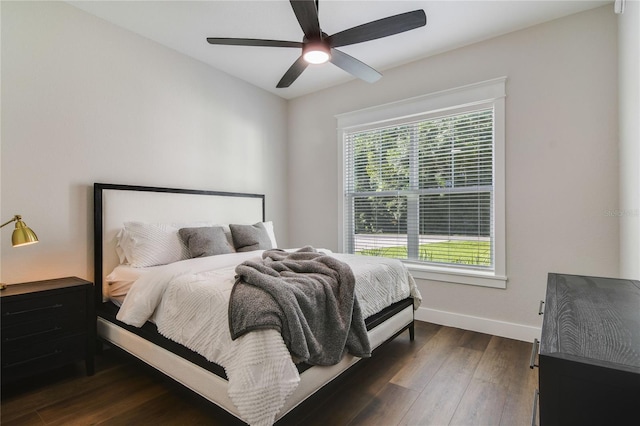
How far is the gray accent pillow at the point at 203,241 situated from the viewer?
2750mm

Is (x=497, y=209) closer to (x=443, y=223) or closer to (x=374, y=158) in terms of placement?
(x=443, y=223)

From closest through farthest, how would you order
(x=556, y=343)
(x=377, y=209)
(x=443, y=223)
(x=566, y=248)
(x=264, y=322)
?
(x=556, y=343)
(x=264, y=322)
(x=566, y=248)
(x=443, y=223)
(x=377, y=209)

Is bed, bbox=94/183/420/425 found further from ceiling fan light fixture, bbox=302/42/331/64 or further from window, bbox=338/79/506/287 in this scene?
ceiling fan light fixture, bbox=302/42/331/64

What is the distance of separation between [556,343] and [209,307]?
148cm

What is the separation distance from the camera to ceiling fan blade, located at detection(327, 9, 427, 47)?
6.14 feet

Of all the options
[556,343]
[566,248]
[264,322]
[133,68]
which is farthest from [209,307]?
[566,248]

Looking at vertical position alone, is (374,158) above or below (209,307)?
above

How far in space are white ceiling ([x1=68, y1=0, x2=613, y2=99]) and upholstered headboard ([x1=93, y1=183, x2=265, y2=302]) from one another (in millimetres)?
1466

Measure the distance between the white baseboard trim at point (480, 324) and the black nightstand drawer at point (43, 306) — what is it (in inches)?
123

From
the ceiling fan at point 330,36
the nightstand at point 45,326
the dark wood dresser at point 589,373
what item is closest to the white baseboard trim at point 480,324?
the dark wood dresser at point 589,373

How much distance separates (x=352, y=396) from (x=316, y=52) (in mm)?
2287

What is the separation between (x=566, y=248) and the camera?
2711 mm

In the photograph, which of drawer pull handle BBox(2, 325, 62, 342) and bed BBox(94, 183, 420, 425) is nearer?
bed BBox(94, 183, 420, 425)

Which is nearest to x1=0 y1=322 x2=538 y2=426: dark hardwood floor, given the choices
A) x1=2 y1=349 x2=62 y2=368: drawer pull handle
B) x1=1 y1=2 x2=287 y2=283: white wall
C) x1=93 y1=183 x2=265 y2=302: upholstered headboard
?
x1=2 y1=349 x2=62 y2=368: drawer pull handle
